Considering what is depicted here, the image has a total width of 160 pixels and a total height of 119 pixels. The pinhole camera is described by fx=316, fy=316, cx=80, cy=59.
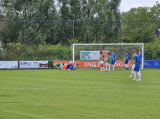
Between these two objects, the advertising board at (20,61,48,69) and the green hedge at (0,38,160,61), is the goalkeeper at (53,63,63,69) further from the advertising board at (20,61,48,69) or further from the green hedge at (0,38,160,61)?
the green hedge at (0,38,160,61)

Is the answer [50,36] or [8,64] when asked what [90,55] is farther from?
[50,36]

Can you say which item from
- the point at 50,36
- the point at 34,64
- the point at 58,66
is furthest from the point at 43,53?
the point at 50,36

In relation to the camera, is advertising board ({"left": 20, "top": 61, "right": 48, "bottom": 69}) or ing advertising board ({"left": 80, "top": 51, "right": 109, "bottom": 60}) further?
ing advertising board ({"left": 80, "top": 51, "right": 109, "bottom": 60})

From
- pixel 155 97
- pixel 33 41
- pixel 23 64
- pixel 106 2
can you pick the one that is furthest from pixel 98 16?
pixel 155 97

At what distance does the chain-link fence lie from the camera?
123 ft

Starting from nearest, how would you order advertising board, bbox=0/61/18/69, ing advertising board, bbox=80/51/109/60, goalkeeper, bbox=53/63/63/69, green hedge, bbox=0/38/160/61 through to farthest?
goalkeeper, bbox=53/63/63/69 < advertising board, bbox=0/61/18/69 < ing advertising board, bbox=80/51/109/60 < green hedge, bbox=0/38/160/61

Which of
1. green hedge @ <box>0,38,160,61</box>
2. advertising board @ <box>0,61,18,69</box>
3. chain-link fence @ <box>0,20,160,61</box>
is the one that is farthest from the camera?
chain-link fence @ <box>0,20,160,61</box>

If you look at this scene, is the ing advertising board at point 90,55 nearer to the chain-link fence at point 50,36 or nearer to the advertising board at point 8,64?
the chain-link fence at point 50,36

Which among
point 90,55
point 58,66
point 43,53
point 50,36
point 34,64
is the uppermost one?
point 50,36

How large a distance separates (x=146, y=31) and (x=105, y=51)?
44.7 ft

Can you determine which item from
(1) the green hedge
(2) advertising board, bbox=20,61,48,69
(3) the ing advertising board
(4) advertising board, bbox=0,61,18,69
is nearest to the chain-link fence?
(1) the green hedge

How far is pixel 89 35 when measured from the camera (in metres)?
47.9

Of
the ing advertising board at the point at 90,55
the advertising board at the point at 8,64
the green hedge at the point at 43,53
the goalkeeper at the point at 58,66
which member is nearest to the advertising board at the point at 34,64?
the advertising board at the point at 8,64

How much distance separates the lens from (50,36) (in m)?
47.2
